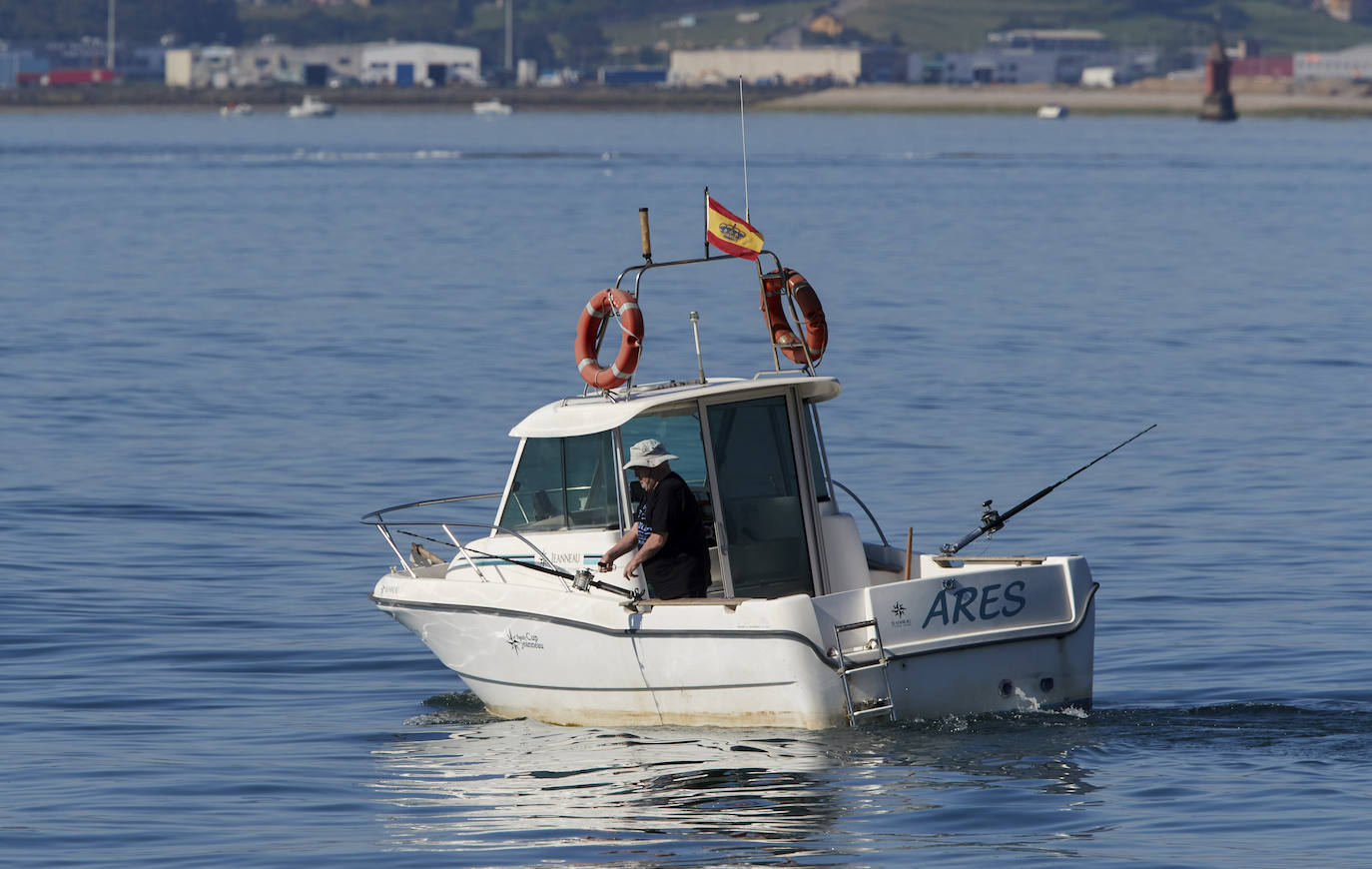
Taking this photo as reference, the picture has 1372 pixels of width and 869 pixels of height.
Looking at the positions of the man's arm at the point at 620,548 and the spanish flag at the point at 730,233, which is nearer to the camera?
the man's arm at the point at 620,548

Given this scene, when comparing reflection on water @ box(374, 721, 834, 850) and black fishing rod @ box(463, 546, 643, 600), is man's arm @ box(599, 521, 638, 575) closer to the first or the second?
black fishing rod @ box(463, 546, 643, 600)

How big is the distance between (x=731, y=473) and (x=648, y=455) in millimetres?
790

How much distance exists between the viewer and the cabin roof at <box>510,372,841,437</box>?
13.0 metres

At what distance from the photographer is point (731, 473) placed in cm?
1320

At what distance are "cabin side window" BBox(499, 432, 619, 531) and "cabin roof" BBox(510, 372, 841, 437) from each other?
0.67 feet

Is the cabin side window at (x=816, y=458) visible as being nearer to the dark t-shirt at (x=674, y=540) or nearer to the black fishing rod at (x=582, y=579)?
the dark t-shirt at (x=674, y=540)

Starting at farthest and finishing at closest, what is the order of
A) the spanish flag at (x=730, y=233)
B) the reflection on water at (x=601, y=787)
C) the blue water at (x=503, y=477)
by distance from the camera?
the spanish flag at (x=730, y=233) < the blue water at (x=503, y=477) < the reflection on water at (x=601, y=787)

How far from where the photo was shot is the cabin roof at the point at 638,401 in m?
13.0

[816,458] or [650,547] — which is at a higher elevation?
[816,458]

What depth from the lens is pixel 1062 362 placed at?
35281 mm

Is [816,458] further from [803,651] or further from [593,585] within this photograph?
[803,651]

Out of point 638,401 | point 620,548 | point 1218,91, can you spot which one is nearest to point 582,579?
point 620,548

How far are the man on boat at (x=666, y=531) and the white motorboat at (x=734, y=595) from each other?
19 cm

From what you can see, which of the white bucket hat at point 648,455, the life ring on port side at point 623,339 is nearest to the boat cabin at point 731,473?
the life ring on port side at point 623,339
